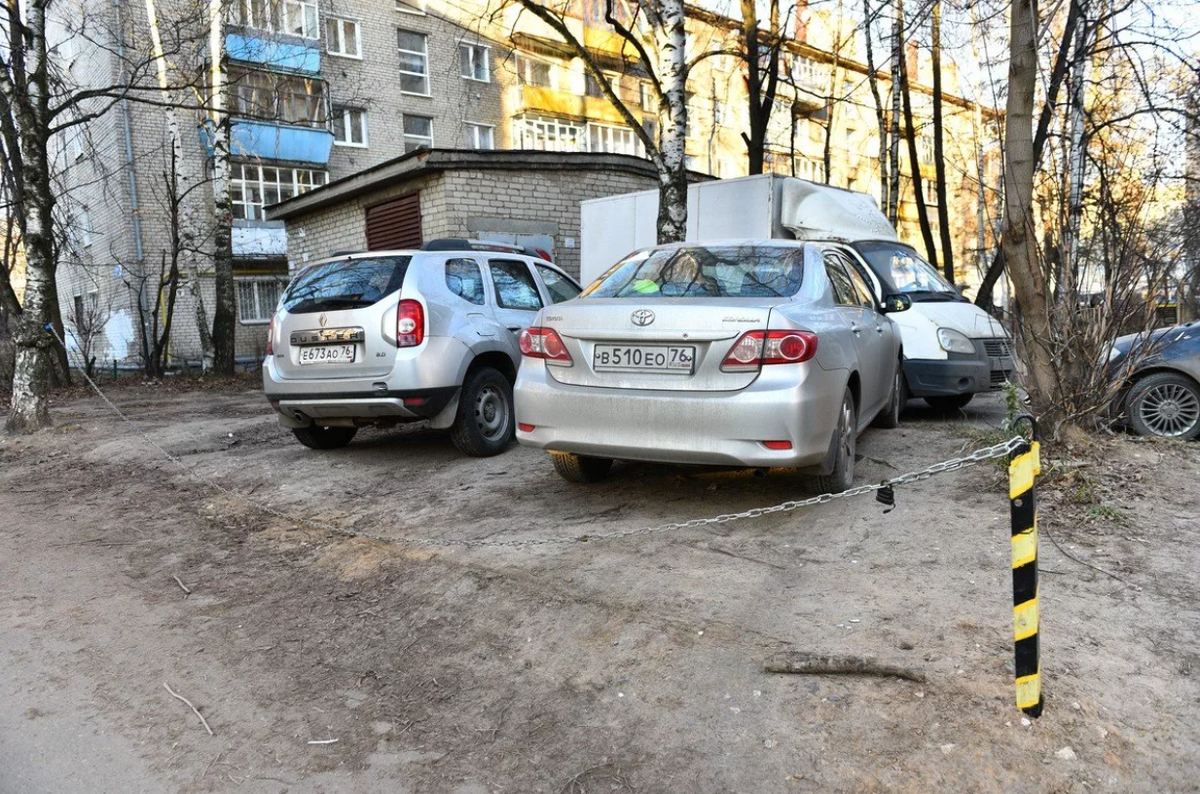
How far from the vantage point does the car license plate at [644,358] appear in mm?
4414

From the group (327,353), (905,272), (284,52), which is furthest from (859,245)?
(284,52)

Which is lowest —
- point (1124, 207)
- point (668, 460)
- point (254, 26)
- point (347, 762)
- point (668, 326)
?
point (347, 762)

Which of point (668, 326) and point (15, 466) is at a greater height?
point (668, 326)

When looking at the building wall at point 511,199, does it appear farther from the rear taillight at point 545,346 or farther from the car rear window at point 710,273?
the rear taillight at point 545,346

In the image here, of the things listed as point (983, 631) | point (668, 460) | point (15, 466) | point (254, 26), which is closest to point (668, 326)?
point (668, 460)

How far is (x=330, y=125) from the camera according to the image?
93.7ft

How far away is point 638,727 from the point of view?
2.83 m

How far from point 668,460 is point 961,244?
47.1 metres

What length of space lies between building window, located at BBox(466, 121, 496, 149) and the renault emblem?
29.0 meters

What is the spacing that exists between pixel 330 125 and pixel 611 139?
11174mm

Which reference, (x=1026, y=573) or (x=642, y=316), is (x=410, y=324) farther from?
(x=1026, y=573)

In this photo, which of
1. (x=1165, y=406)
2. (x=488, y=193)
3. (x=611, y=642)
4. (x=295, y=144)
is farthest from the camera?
(x=295, y=144)

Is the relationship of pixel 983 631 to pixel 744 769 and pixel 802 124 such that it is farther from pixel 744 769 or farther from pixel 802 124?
pixel 802 124

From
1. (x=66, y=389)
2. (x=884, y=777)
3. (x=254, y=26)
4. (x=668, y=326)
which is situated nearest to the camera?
(x=884, y=777)
